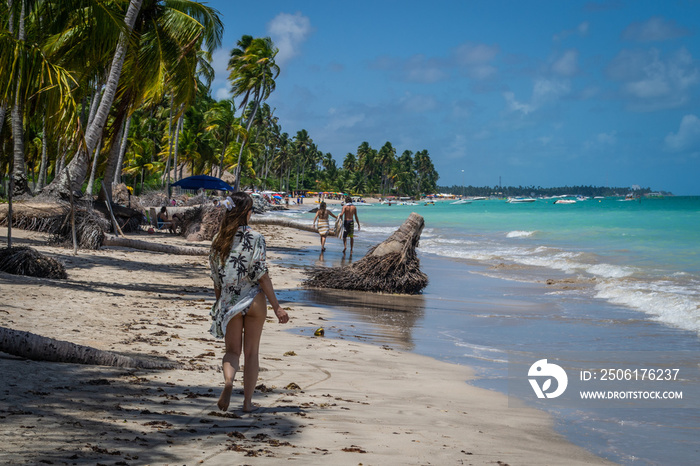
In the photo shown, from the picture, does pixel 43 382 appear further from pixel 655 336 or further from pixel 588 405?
pixel 655 336

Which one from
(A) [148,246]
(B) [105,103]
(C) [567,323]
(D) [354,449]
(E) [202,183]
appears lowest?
(C) [567,323]

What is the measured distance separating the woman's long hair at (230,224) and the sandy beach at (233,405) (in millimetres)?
1127

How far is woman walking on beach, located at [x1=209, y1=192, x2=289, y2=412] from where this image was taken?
14.8 ft

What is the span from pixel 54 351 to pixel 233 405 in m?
1.53

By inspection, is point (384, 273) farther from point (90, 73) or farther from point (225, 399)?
point (90, 73)

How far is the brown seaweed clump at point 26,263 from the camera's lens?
8781 millimetres

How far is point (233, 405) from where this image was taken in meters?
4.67

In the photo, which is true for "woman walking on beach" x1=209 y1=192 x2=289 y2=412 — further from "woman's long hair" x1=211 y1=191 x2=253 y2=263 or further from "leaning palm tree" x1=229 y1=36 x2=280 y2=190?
"leaning palm tree" x1=229 y1=36 x2=280 y2=190

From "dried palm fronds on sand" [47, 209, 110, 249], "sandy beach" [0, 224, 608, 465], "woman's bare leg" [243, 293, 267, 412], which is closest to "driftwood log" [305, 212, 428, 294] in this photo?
"sandy beach" [0, 224, 608, 465]

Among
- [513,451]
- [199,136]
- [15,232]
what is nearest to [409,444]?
[513,451]

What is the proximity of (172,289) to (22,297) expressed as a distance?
10.2 ft

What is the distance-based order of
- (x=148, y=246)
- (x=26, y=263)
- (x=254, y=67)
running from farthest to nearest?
(x=254, y=67), (x=148, y=246), (x=26, y=263)

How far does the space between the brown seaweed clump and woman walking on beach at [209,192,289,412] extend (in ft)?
18.1

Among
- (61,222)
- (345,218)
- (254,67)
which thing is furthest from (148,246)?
(254,67)
